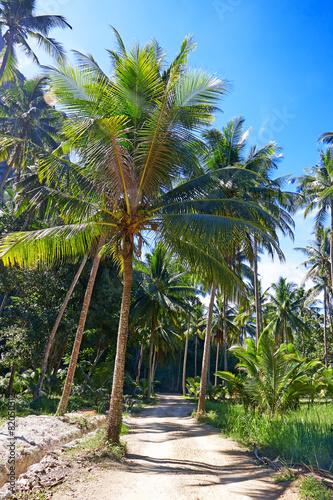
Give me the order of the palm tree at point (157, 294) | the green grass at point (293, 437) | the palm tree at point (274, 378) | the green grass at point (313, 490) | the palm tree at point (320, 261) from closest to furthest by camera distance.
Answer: the green grass at point (313, 490), the green grass at point (293, 437), the palm tree at point (274, 378), the palm tree at point (157, 294), the palm tree at point (320, 261)

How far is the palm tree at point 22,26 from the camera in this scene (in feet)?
45.0

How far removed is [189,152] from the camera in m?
7.74

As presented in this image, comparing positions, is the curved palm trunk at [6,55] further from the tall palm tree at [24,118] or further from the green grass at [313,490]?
the green grass at [313,490]

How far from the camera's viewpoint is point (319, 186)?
68.9 feet

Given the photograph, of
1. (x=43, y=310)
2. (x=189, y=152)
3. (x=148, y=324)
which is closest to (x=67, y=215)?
(x=189, y=152)

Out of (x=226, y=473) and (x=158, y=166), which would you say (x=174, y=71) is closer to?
(x=158, y=166)

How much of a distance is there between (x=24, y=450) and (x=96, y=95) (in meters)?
6.91

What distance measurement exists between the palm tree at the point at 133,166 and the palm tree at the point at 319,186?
49.1 feet

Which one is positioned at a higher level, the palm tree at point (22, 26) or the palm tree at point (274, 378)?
the palm tree at point (22, 26)

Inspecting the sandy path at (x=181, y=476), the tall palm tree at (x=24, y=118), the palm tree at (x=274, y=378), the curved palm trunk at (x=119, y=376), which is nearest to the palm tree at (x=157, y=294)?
the tall palm tree at (x=24, y=118)

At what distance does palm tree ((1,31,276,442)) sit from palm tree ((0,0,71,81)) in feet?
28.5

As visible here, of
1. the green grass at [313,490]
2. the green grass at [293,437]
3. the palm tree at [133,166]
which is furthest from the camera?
the palm tree at [133,166]

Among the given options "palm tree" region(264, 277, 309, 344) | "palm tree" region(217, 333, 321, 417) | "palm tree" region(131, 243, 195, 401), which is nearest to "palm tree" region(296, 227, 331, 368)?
"palm tree" region(264, 277, 309, 344)

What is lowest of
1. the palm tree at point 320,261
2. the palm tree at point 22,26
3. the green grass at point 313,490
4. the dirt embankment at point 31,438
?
A: the dirt embankment at point 31,438
